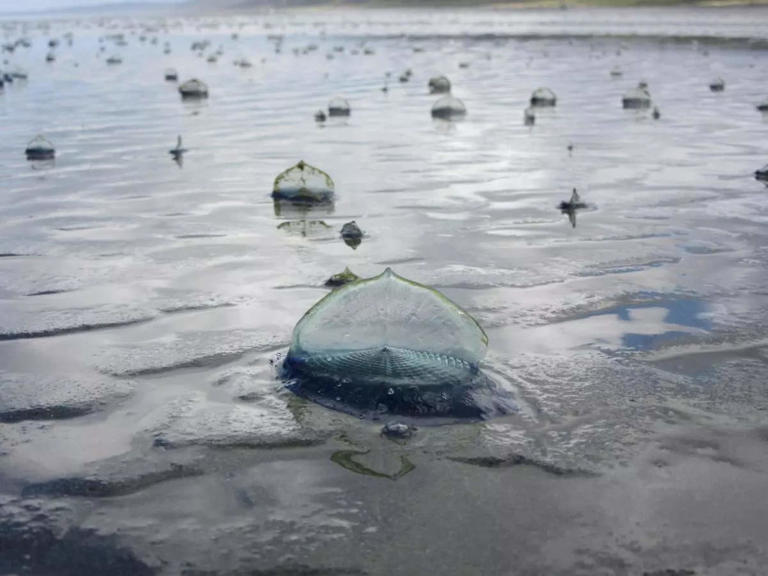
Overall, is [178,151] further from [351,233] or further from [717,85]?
[717,85]

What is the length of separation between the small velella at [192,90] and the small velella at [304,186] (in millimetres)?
12593

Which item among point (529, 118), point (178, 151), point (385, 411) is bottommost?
point (385, 411)

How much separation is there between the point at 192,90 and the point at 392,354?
1787cm

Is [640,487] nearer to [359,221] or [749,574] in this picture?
[749,574]

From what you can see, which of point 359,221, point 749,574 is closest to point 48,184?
point 359,221

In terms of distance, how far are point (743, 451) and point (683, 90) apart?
1810 cm

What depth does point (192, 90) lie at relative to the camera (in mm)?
20719

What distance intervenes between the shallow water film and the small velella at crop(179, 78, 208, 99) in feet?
28.8

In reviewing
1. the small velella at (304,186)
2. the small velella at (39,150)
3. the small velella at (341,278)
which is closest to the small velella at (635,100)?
the small velella at (304,186)

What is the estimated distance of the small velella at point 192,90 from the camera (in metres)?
20.6

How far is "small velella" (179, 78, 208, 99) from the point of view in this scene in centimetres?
2062

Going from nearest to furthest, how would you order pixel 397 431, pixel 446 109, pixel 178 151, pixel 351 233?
pixel 397 431 < pixel 351 233 < pixel 178 151 < pixel 446 109

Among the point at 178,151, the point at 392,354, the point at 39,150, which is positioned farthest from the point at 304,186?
the point at 39,150

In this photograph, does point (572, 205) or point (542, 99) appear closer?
point (572, 205)
